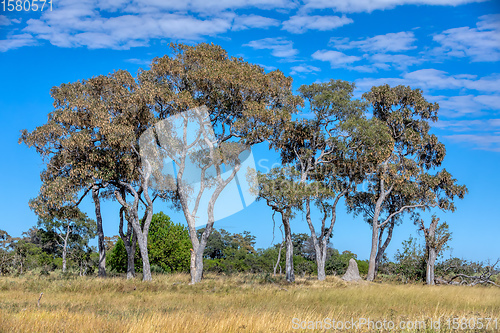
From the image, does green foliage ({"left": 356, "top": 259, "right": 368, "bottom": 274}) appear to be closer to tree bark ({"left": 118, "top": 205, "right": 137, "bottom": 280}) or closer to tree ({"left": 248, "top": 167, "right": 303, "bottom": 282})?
tree ({"left": 248, "top": 167, "right": 303, "bottom": 282})

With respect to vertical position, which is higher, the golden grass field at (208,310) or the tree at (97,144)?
the tree at (97,144)

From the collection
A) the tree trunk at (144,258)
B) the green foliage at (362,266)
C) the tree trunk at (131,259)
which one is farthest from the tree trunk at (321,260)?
the green foliage at (362,266)

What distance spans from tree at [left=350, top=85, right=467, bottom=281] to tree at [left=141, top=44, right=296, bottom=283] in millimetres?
10621

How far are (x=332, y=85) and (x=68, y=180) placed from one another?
64.8 feet

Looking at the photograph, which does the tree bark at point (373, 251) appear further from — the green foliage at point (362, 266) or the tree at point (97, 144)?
the tree at point (97, 144)

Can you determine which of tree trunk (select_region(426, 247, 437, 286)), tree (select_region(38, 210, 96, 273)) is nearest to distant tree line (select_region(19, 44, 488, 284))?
tree trunk (select_region(426, 247, 437, 286))

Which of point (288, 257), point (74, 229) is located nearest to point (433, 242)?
point (288, 257)

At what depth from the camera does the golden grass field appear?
9.88 meters

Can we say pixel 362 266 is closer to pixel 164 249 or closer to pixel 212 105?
pixel 164 249

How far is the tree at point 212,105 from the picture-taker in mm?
28703

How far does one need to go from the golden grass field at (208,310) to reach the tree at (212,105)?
27.0 ft

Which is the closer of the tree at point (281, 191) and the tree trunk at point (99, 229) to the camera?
the tree at point (281, 191)

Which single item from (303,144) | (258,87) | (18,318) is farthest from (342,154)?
(18,318)

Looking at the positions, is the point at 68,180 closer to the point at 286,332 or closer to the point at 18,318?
the point at 18,318
